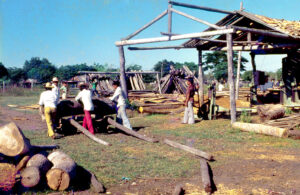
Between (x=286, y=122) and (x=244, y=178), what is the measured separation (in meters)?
5.26

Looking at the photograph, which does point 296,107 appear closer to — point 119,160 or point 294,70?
point 294,70

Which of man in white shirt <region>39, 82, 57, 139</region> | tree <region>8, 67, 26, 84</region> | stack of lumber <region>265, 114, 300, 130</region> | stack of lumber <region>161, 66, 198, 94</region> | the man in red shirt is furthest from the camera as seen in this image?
tree <region>8, 67, 26, 84</region>

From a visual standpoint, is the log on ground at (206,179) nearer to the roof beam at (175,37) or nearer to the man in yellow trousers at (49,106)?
the man in yellow trousers at (49,106)

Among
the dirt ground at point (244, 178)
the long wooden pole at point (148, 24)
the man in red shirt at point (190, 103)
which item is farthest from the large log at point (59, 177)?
the long wooden pole at point (148, 24)

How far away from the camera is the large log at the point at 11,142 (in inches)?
211

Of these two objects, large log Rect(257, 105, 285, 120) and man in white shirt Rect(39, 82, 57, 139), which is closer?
man in white shirt Rect(39, 82, 57, 139)

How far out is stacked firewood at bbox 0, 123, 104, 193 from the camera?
499 cm

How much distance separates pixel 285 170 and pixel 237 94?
13431 mm

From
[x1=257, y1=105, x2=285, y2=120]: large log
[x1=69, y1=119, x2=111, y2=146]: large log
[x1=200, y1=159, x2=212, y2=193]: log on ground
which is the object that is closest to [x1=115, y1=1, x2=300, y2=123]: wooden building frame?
[x1=257, y1=105, x2=285, y2=120]: large log

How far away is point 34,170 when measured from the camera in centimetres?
505

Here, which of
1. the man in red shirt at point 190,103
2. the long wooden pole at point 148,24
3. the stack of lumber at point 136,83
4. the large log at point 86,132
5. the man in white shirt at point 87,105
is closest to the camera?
the large log at point 86,132

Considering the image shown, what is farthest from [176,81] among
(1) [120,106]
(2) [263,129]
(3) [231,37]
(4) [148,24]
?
(2) [263,129]

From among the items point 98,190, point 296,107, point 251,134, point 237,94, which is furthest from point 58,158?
point 237,94

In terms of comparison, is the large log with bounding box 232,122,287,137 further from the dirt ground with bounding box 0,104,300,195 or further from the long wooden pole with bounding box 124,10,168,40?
the long wooden pole with bounding box 124,10,168,40
